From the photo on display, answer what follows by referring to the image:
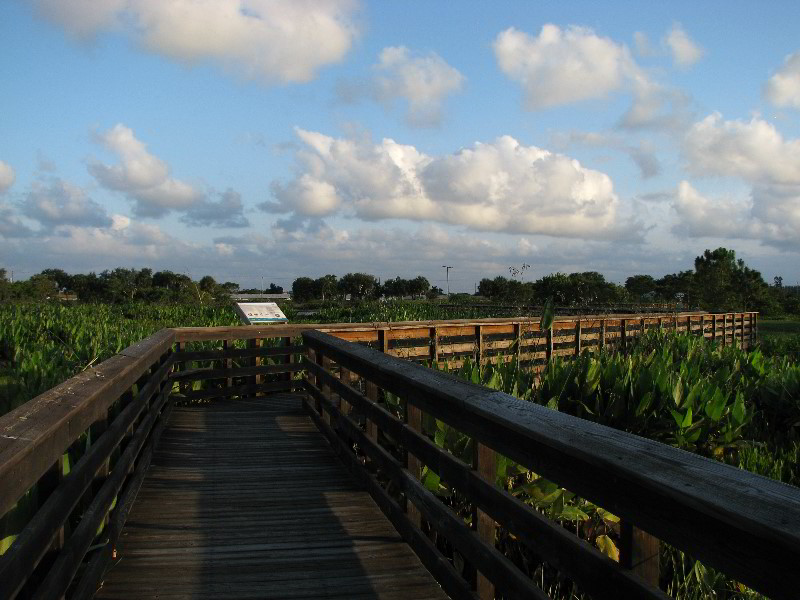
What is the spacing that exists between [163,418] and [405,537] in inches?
174

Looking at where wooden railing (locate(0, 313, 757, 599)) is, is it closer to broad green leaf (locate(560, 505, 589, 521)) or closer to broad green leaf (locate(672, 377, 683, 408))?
broad green leaf (locate(560, 505, 589, 521))

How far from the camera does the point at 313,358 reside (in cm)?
804

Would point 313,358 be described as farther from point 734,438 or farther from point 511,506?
point 511,506

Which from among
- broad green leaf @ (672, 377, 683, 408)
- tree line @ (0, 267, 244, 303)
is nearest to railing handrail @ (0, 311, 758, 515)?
broad green leaf @ (672, 377, 683, 408)

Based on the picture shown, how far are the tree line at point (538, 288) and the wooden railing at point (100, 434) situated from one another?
17.8m

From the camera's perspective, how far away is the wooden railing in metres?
2.33

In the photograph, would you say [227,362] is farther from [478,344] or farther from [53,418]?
[53,418]

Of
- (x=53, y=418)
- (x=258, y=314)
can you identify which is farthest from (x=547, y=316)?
(x=258, y=314)

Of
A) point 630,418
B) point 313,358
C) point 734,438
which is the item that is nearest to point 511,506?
point 630,418

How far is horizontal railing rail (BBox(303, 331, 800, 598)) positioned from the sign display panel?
9355mm

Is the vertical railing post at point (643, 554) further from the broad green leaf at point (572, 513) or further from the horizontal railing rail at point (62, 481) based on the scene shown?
the broad green leaf at point (572, 513)

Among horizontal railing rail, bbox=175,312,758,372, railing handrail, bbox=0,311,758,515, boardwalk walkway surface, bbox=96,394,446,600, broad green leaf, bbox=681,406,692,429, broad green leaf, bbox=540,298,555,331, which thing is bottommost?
boardwalk walkway surface, bbox=96,394,446,600

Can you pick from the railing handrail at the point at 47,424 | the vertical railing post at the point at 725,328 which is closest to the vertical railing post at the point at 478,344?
the railing handrail at the point at 47,424

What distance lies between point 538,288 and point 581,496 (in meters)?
77.8
